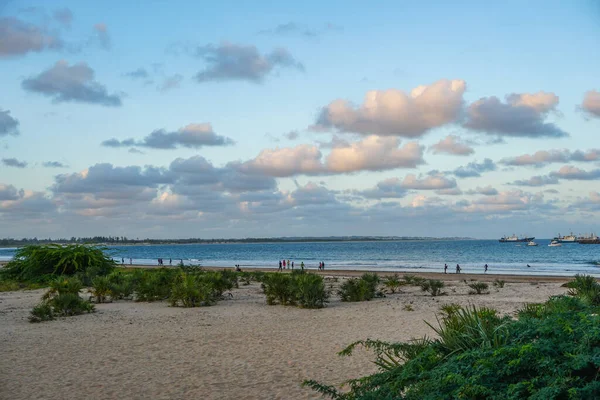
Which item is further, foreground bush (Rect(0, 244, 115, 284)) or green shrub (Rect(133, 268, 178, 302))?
foreground bush (Rect(0, 244, 115, 284))

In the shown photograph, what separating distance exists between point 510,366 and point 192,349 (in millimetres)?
8606

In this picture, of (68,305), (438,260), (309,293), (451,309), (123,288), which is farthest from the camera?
(438,260)

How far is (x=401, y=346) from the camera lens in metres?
6.08

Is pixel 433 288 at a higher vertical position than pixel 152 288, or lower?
lower

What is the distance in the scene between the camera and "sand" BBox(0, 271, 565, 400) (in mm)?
8586

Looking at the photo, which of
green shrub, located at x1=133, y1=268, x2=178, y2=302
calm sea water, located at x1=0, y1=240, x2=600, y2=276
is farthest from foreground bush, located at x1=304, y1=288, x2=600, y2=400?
calm sea water, located at x1=0, y1=240, x2=600, y2=276

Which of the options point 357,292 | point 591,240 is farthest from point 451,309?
point 591,240

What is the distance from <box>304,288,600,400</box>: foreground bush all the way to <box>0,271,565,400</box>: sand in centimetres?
310

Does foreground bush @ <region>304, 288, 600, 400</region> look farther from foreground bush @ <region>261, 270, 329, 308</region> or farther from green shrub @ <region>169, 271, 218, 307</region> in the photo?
green shrub @ <region>169, 271, 218, 307</region>

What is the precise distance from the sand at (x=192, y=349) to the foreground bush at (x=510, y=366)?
3.10m

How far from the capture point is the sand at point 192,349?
28.2 feet

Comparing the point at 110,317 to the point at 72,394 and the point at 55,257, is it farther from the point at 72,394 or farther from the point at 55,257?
the point at 55,257

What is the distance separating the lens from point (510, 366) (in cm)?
446

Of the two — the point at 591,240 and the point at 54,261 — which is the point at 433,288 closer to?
the point at 54,261
